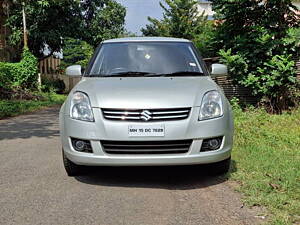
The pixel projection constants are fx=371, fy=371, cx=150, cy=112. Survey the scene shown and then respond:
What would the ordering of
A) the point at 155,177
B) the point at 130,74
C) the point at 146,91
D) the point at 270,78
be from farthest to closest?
the point at 270,78, the point at 130,74, the point at 155,177, the point at 146,91

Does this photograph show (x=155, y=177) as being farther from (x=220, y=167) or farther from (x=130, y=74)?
(x=130, y=74)

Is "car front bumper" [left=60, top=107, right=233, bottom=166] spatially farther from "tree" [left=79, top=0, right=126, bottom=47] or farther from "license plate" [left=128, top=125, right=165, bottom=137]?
"tree" [left=79, top=0, right=126, bottom=47]

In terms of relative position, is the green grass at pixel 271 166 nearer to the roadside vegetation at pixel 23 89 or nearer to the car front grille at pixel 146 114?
the car front grille at pixel 146 114

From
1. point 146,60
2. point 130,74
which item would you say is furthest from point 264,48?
point 130,74

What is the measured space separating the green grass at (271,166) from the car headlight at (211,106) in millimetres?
803

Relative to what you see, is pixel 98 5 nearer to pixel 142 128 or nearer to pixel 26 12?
pixel 26 12

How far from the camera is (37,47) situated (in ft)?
88.9

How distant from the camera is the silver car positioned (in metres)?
3.65

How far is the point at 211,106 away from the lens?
3871 millimetres

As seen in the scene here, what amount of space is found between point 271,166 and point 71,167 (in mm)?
2351

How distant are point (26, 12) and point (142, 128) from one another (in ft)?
73.4

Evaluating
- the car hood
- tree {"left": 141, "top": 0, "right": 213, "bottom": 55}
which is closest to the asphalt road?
the car hood

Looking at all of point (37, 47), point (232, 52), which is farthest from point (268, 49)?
point (37, 47)

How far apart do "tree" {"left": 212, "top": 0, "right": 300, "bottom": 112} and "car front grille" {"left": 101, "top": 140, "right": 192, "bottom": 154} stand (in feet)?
18.7
